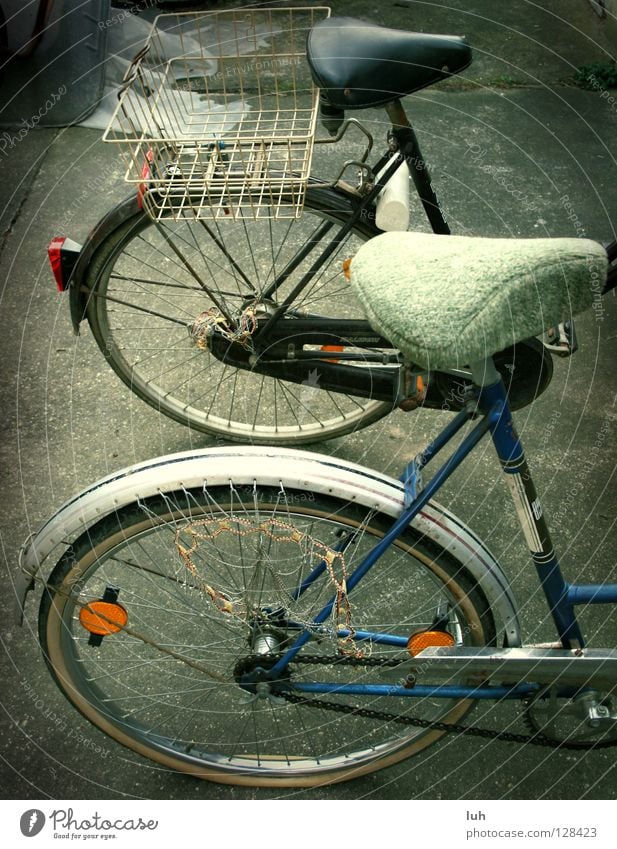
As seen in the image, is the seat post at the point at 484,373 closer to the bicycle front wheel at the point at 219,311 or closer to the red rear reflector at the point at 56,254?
the bicycle front wheel at the point at 219,311

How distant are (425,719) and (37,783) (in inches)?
35.4

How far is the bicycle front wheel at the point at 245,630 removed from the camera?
168cm

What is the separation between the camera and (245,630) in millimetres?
1961

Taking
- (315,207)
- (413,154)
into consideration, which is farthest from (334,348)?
(413,154)

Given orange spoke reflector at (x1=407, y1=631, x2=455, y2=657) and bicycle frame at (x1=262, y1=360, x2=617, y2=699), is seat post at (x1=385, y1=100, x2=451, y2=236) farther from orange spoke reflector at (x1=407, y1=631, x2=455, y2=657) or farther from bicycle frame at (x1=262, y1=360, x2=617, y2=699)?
orange spoke reflector at (x1=407, y1=631, x2=455, y2=657)

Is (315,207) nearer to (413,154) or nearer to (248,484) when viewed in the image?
(413,154)

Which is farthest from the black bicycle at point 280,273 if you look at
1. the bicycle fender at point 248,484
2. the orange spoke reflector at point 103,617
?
the orange spoke reflector at point 103,617

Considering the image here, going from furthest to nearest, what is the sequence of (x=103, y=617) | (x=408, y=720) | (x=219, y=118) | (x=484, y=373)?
1. (x=219, y=118)
2. (x=408, y=720)
3. (x=103, y=617)
4. (x=484, y=373)

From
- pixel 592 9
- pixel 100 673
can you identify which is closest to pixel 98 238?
pixel 100 673

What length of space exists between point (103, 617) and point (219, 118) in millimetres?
2343

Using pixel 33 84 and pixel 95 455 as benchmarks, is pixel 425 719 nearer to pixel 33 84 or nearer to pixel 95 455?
pixel 95 455

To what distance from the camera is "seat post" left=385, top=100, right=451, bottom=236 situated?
6.72 feet

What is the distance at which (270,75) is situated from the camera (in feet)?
13.9

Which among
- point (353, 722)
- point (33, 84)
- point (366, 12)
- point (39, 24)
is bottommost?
point (353, 722)
